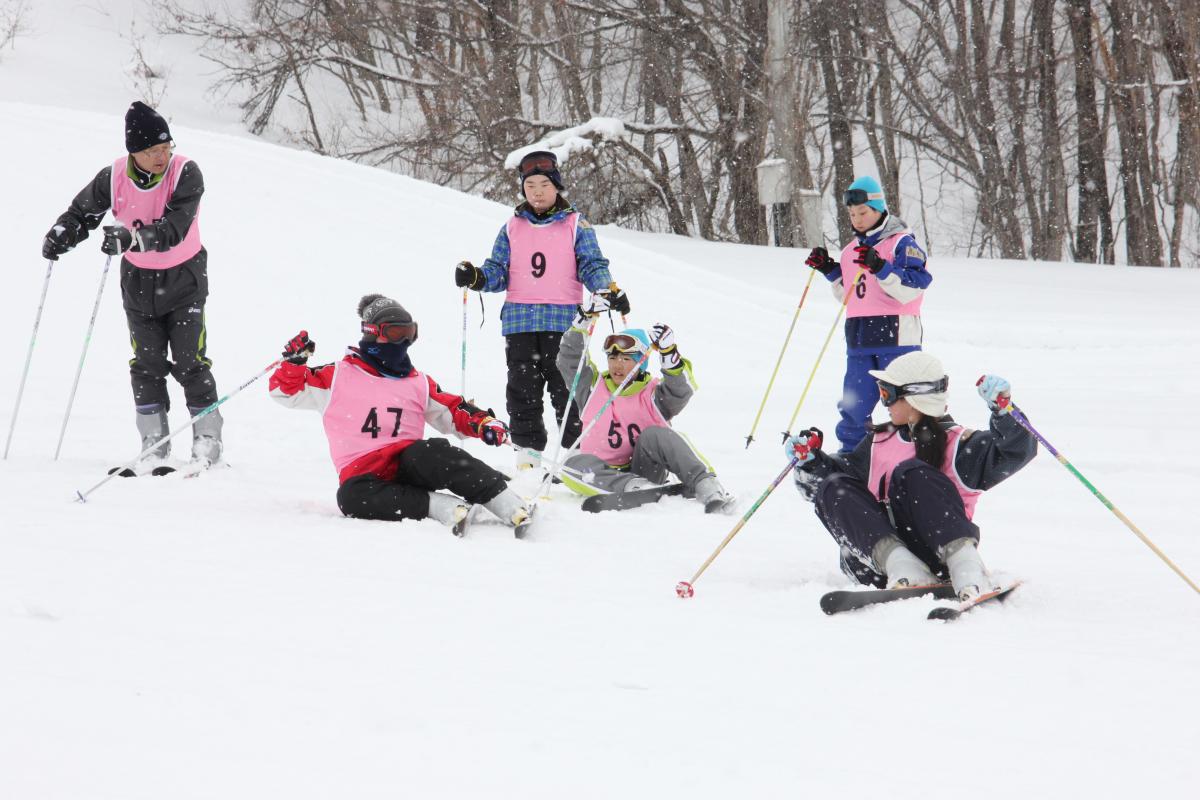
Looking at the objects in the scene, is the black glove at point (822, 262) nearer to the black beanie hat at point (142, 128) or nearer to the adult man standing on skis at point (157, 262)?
the adult man standing on skis at point (157, 262)

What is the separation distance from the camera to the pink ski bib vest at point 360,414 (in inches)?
189

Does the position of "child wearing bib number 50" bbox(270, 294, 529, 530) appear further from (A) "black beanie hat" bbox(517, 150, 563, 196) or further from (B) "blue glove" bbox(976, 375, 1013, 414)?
(B) "blue glove" bbox(976, 375, 1013, 414)

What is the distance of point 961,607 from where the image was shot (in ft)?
10.6

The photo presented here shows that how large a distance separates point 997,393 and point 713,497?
6.33 feet

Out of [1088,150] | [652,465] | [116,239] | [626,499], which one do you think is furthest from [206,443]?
[1088,150]

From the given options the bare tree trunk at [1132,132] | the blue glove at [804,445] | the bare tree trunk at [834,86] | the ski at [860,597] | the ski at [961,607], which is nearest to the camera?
the ski at [961,607]

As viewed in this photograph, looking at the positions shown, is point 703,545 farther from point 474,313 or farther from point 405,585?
point 474,313

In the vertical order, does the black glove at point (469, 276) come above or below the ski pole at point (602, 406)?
above

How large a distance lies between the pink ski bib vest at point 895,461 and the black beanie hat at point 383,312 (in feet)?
6.66

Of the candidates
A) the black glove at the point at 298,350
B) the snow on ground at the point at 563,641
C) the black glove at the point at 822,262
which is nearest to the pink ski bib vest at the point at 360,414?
the black glove at the point at 298,350

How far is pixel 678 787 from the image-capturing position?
219 cm

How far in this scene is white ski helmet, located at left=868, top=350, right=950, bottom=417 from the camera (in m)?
3.70

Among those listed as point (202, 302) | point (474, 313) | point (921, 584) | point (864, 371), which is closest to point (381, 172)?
point (474, 313)

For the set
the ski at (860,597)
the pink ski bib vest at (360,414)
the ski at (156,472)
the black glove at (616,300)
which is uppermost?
the black glove at (616,300)
